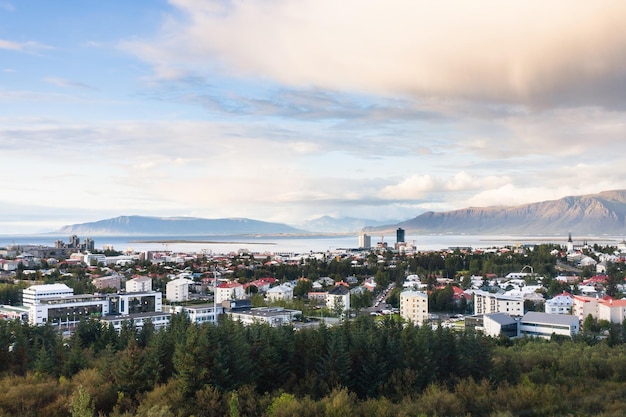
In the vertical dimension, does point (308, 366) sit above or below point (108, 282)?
above

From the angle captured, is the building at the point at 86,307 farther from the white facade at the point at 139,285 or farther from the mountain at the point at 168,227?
the mountain at the point at 168,227

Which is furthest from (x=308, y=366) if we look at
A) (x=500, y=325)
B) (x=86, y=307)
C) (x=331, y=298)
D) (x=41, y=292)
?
(x=41, y=292)

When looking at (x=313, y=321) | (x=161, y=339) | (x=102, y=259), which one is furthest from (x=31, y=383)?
(x=102, y=259)

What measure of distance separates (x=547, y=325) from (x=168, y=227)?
13118 cm

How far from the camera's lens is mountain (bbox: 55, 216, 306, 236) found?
135 meters

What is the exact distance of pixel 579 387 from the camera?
6.75m

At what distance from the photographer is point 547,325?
1189 centimetres

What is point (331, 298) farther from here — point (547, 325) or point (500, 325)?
point (547, 325)

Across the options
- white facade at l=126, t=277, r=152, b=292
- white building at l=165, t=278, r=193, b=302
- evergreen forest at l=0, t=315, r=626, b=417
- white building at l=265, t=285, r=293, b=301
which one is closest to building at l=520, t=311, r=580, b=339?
evergreen forest at l=0, t=315, r=626, b=417

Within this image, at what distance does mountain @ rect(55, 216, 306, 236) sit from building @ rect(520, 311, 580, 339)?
126390mm

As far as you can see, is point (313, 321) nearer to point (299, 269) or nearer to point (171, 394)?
point (171, 394)

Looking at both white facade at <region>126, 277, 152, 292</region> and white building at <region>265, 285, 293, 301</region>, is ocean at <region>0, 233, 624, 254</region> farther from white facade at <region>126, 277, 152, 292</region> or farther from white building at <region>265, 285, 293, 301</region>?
white building at <region>265, 285, 293, 301</region>

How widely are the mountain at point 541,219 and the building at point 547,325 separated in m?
100.0

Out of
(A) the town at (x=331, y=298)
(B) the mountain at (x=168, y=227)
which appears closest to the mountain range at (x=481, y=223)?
(B) the mountain at (x=168, y=227)
